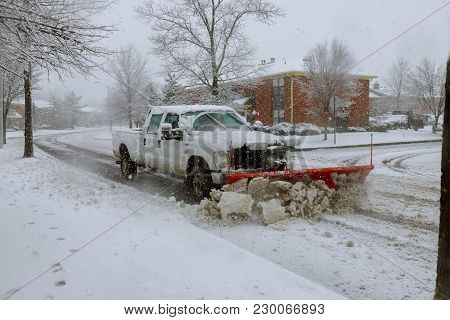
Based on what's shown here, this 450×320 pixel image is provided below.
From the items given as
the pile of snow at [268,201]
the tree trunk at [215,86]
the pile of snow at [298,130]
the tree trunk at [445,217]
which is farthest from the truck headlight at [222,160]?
the pile of snow at [298,130]

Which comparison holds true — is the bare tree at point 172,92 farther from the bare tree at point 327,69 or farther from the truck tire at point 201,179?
the truck tire at point 201,179

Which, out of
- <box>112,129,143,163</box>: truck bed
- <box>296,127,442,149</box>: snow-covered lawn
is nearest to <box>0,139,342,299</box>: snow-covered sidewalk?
<box>112,129,143,163</box>: truck bed

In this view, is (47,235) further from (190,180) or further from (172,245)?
(190,180)

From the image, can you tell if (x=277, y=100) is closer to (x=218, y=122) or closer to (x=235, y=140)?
(x=218, y=122)

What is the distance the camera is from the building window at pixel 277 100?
125ft

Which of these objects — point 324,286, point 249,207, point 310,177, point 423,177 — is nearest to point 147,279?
point 324,286

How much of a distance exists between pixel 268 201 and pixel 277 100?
33060 millimetres

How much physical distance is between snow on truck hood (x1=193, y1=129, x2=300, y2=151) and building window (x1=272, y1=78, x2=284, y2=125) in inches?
1204

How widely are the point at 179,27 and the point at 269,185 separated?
1989 centimetres

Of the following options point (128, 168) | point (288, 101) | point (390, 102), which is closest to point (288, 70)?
point (288, 101)

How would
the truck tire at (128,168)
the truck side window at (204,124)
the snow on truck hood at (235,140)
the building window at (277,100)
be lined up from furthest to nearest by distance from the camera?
the building window at (277,100)
the truck tire at (128,168)
the truck side window at (204,124)
the snow on truck hood at (235,140)

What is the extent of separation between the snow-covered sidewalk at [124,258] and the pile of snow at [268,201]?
67 cm

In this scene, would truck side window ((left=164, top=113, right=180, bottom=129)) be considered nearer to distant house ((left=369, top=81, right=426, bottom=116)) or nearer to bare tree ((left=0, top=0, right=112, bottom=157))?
bare tree ((left=0, top=0, right=112, bottom=157))

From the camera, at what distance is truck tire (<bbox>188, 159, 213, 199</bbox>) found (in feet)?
26.1
